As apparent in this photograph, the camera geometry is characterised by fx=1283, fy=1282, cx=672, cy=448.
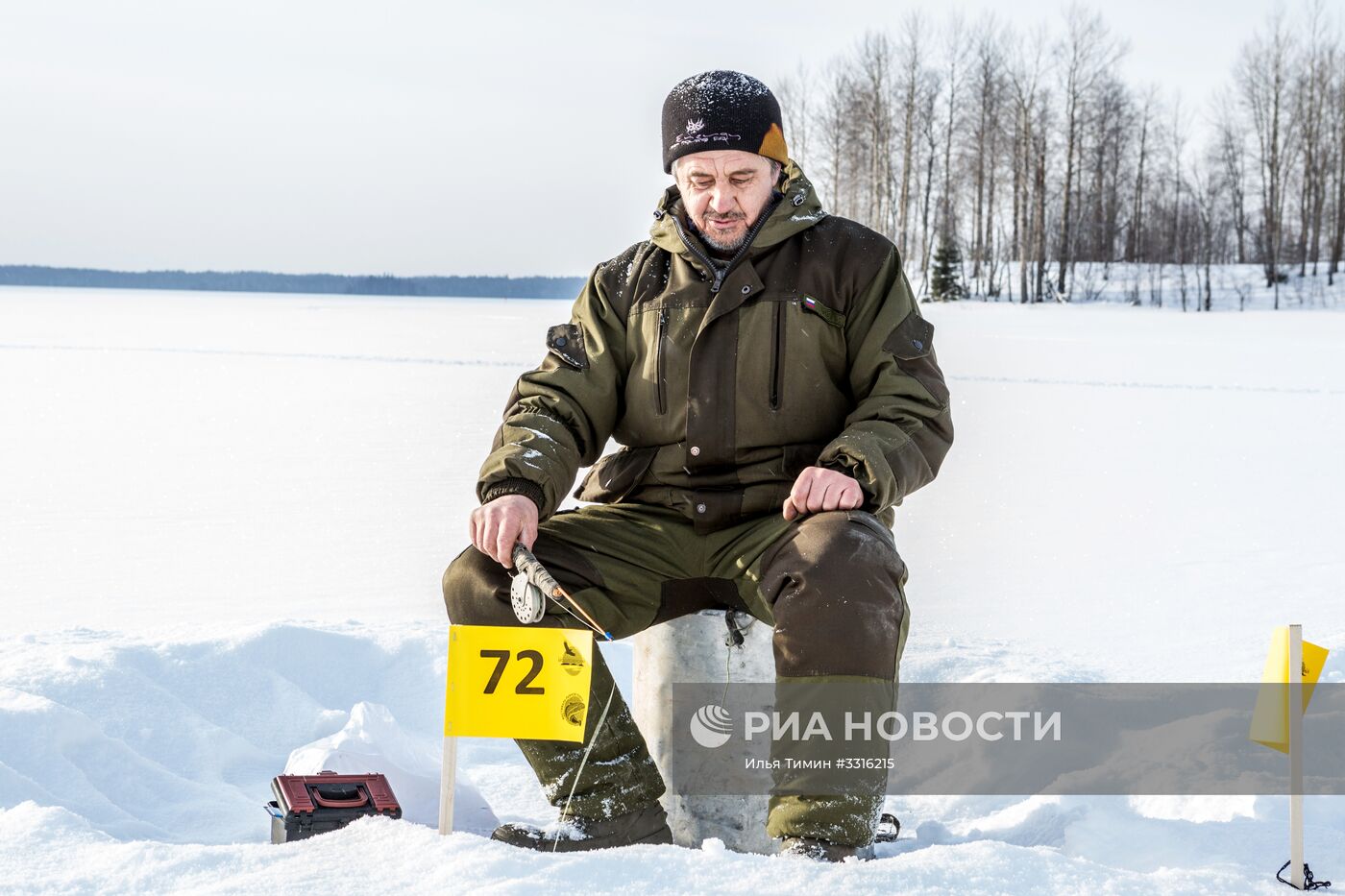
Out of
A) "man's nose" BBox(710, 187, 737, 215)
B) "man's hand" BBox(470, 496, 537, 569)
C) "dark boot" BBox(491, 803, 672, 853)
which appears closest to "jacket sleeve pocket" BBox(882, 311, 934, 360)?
"man's nose" BBox(710, 187, 737, 215)

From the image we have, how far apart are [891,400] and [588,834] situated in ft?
3.15

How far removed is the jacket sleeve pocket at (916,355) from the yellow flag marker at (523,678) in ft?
2.84

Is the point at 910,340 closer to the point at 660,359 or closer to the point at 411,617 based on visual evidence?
the point at 660,359

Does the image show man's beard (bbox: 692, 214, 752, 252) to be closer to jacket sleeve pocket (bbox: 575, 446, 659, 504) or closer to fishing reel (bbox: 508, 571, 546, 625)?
jacket sleeve pocket (bbox: 575, 446, 659, 504)

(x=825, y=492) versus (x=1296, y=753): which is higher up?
(x=825, y=492)

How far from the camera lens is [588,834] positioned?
2.25 metres

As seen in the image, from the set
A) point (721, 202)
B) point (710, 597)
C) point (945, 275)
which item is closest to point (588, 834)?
point (710, 597)

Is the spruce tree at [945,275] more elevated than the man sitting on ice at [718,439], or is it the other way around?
the spruce tree at [945,275]

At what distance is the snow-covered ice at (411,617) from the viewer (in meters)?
1.77

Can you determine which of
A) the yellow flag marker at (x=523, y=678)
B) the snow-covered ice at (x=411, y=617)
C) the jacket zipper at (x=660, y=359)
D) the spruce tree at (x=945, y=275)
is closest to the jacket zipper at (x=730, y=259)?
→ the jacket zipper at (x=660, y=359)

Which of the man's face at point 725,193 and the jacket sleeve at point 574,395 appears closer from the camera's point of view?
the jacket sleeve at point 574,395

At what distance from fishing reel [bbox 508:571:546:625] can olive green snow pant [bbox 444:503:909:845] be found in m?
0.07

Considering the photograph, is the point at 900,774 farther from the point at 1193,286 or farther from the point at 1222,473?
the point at 1193,286

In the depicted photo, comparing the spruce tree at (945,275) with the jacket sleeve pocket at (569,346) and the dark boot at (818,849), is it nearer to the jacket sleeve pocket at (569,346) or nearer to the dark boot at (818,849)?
the jacket sleeve pocket at (569,346)
